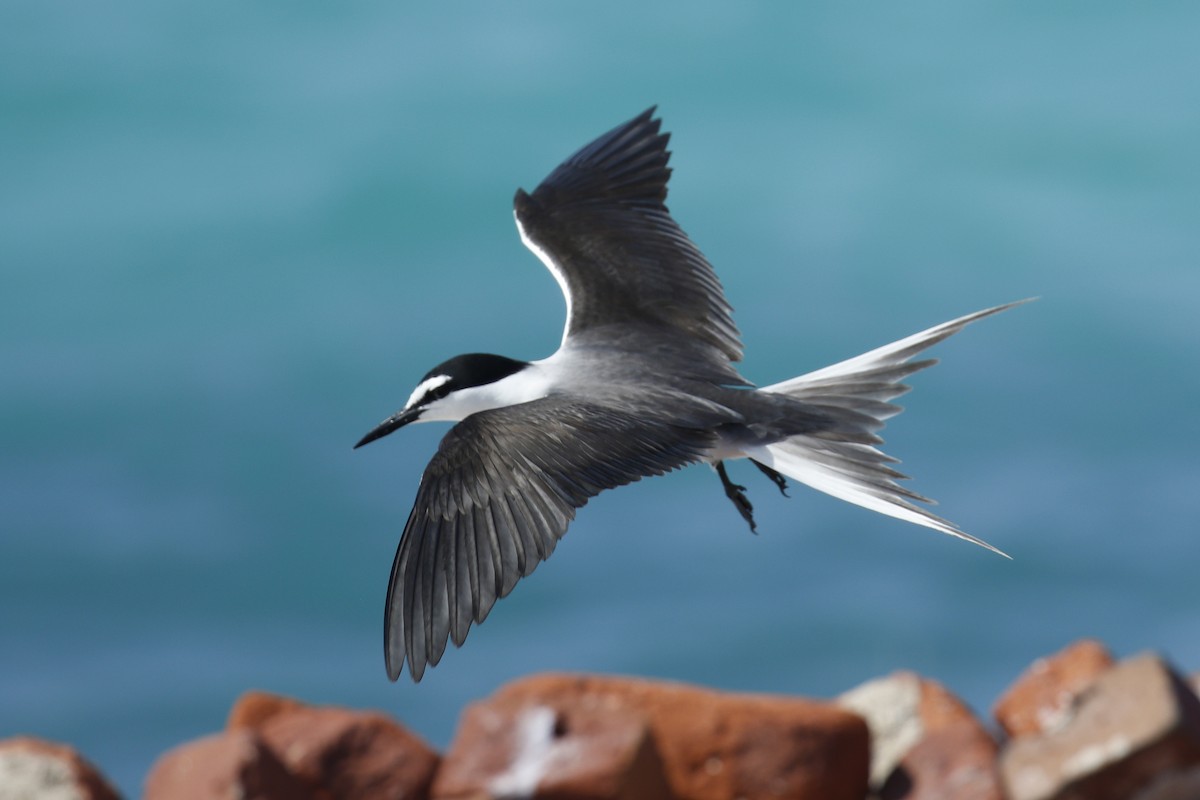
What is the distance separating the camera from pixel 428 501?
4.34 m

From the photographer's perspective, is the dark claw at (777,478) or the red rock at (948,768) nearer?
the red rock at (948,768)

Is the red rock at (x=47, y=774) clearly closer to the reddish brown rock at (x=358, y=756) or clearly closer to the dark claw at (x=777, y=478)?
the reddish brown rock at (x=358, y=756)

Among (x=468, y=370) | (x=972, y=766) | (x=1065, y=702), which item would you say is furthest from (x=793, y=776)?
(x=468, y=370)

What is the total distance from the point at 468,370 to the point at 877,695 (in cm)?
172

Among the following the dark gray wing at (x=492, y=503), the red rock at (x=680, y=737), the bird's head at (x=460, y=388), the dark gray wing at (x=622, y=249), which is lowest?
the red rock at (x=680, y=737)

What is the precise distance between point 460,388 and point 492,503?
830mm

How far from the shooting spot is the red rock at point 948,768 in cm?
394

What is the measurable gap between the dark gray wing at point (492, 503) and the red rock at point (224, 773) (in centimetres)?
41

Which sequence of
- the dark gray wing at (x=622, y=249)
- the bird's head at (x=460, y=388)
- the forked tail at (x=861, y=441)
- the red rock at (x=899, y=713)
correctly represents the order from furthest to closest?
the dark gray wing at (x=622, y=249) → the bird's head at (x=460, y=388) → the forked tail at (x=861, y=441) → the red rock at (x=899, y=713)

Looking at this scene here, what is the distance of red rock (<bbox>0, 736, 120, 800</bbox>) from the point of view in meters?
4.02

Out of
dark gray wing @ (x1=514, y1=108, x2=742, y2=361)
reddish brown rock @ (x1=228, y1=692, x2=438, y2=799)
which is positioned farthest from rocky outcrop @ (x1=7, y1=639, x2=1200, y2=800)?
dark gray wing @ (x1=514, y1=108, x2=742, y2=361)

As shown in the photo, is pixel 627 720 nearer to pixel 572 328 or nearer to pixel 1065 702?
pixel 1065 702

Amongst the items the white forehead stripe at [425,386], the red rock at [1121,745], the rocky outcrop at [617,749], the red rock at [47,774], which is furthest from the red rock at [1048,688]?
the red rock at [47,774]

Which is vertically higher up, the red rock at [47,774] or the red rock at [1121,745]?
the red rock at [47,774]
